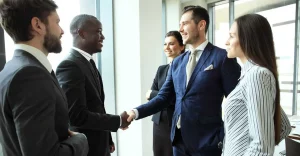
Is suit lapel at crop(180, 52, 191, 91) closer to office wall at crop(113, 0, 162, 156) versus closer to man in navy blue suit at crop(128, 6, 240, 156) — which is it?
man in navy blue suit at crop(128, 6, 240, 156)

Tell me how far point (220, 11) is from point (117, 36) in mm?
2715

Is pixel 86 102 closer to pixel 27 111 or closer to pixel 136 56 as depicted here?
pixel 27 111

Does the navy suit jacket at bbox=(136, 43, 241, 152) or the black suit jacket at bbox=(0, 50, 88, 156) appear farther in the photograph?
the navy suit jacket at bbox=(136, 43, 241, 152)

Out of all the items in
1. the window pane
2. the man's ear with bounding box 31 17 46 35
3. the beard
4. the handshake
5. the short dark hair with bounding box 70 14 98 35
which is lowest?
the handshake

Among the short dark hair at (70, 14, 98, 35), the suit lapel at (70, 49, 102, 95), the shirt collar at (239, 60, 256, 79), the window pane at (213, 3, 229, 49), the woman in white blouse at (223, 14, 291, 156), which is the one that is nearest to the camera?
the woman in white blouse at (223, 14, 291, 156)

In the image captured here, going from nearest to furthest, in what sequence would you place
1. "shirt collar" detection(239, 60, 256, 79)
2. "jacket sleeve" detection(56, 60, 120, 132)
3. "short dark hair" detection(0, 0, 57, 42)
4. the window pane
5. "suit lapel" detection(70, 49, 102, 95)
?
"short dark hair" detection(0, 0, 57, 42) → "shirt collar" detection(239, 60, 256, 79) → "jacket sleeve" detection(56, 60, 120, 132) → "suit lapel" detection(70, 49, 102, 95) → the window pane

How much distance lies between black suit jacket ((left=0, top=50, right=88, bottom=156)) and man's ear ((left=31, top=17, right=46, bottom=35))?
0.15m

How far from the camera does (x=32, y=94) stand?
0.79m

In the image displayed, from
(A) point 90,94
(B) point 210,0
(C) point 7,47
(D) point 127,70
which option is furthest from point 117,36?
(B) point 210,0

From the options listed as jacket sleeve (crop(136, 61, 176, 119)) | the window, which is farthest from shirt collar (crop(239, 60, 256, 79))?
the window

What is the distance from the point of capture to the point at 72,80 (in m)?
1.34

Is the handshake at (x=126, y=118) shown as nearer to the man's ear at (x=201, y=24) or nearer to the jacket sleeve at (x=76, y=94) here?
the jacket sleeve at (x=76, y=94)

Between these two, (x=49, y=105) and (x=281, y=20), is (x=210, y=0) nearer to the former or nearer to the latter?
(x=281, y=20)

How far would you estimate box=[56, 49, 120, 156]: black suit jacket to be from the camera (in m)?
1.34
